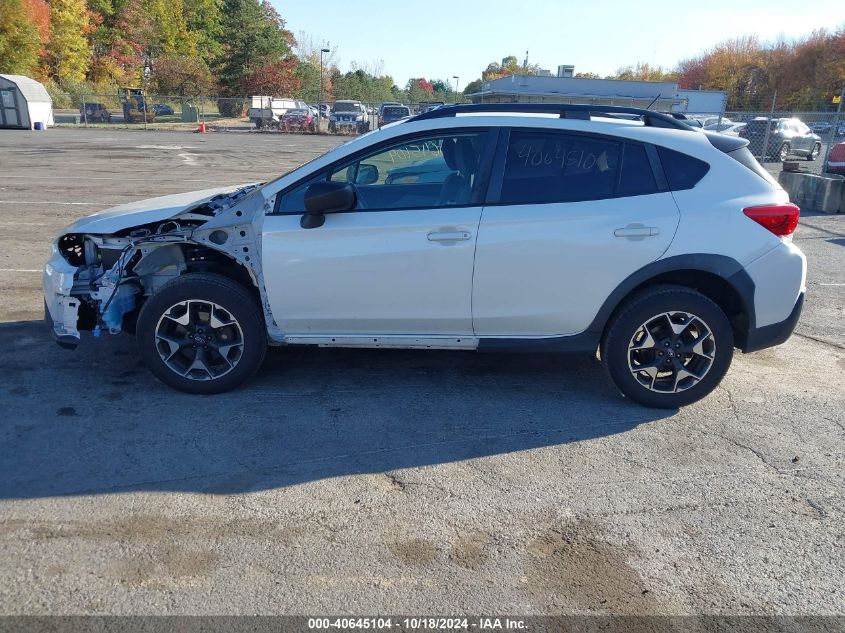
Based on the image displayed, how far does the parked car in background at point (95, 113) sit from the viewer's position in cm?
4688

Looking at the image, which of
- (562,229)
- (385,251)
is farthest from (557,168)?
(385,251)

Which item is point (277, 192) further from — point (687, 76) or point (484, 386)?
point (687, 76)

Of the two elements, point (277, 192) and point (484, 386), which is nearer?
point (277, 192)

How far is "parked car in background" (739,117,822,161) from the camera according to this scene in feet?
80.1

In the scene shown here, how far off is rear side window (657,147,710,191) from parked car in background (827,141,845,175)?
14.3m

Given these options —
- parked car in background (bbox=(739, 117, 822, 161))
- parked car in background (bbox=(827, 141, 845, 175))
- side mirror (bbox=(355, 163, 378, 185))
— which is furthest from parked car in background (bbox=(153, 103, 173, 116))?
side mirror (bbox=(355, 163, 378, 185))

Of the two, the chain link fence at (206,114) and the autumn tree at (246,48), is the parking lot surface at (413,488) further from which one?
the autumn tree at (246,48)

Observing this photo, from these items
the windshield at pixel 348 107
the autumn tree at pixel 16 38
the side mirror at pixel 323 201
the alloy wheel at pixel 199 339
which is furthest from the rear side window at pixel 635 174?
Answer: the autumn tree at pixel 16 38

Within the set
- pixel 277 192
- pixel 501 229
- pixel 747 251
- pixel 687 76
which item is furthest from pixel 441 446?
pixel 687 76

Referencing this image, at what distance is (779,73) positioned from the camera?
6912cm

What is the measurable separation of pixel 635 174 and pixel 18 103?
132ft

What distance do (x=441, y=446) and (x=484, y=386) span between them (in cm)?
93

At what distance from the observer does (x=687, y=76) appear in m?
87.4

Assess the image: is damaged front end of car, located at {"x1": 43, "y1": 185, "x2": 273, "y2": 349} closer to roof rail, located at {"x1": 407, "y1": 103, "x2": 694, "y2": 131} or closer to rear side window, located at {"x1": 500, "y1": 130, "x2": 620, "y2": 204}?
roof rail, located at {"x1": 407, "y1": 103, "x2": 694, "y2": 131}
